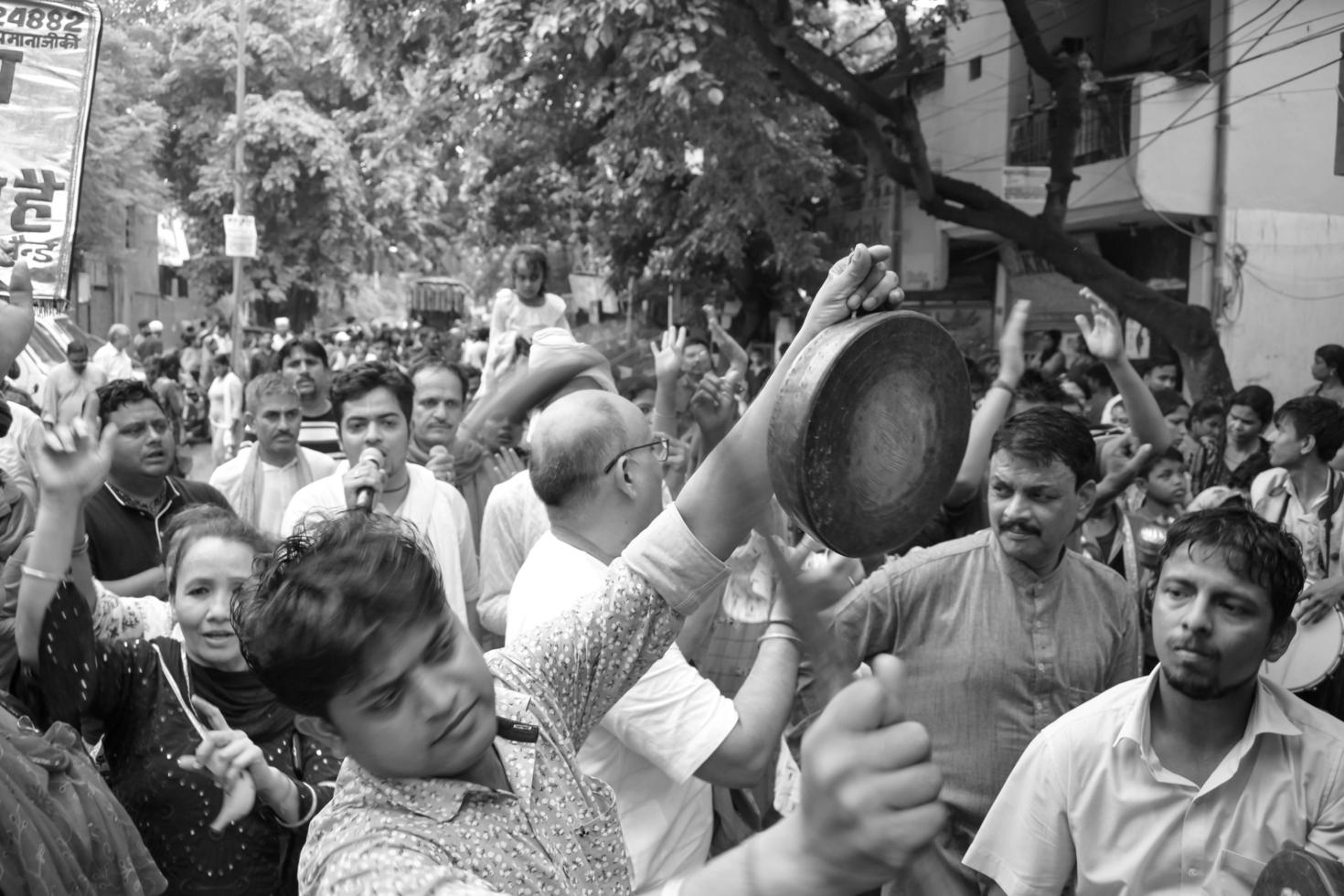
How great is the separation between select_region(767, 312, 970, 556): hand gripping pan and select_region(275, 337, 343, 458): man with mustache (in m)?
4.92

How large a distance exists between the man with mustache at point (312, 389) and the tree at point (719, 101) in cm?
458

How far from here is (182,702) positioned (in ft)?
9.37

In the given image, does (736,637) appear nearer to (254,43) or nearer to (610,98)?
(610,98)

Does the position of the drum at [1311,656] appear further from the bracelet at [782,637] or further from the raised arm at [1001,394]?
the bracelet at [782,637]

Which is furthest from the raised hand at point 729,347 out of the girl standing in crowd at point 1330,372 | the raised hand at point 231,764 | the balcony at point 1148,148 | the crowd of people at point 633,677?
the balcony at point 1148,148

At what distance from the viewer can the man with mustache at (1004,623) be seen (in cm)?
315

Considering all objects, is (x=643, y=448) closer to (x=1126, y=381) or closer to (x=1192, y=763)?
(x=1192, y=763)

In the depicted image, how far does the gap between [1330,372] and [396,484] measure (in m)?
7.10

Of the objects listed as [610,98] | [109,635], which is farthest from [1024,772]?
[610,98]

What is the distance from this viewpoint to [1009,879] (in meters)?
2.56

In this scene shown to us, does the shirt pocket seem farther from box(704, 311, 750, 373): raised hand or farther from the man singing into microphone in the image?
the man singing into microphone

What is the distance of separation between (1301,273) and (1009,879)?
14.0 metres

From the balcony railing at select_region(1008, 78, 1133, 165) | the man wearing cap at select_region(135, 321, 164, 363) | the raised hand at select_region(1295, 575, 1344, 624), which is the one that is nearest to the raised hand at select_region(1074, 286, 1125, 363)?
the raised hand at select_region(1295, 575, 1344, 624)

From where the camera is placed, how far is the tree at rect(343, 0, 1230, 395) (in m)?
11.3
